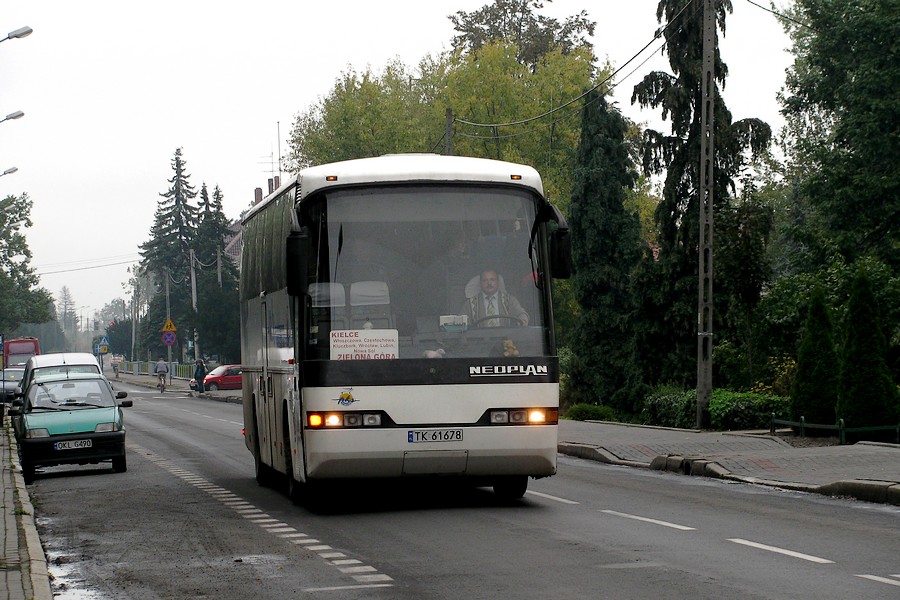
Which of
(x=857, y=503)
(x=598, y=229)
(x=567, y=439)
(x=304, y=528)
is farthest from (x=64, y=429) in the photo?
(x=598, y=229)

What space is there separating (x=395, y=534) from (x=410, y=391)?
1.81m

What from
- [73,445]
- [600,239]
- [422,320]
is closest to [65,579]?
[422,320]

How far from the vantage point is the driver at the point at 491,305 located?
14.1 meters

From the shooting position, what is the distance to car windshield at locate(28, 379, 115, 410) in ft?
79.6

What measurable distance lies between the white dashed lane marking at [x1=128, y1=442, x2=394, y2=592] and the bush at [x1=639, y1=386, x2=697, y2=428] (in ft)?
44.2

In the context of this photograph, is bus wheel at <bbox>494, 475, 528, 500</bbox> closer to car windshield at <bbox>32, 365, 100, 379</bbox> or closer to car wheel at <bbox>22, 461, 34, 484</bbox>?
car wheel at <bbox>22, 461, 34, 484</bbox>

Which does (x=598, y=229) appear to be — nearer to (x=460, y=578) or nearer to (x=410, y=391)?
(x=410, y=391)

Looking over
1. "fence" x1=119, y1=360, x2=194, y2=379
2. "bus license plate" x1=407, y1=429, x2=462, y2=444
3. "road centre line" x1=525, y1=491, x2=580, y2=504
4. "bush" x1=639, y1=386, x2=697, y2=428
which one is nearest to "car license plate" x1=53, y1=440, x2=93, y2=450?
"road centre line" x1=525, y1=491, x2=580, y2=504

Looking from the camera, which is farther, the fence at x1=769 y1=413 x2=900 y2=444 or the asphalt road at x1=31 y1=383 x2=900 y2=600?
the fence at x1=769 y1=413 x2=900 y2=444

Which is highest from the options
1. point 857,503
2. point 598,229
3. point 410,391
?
point 598,229

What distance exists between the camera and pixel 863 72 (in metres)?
40.1

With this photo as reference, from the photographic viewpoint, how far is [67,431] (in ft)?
76.9

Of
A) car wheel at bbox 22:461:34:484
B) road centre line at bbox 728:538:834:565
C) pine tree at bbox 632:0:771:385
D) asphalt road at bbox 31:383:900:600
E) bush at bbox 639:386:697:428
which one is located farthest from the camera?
pine tree at bbox 632:0:771:385

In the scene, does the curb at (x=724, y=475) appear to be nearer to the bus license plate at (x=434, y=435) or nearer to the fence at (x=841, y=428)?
the fence at (x=841, y=428)
